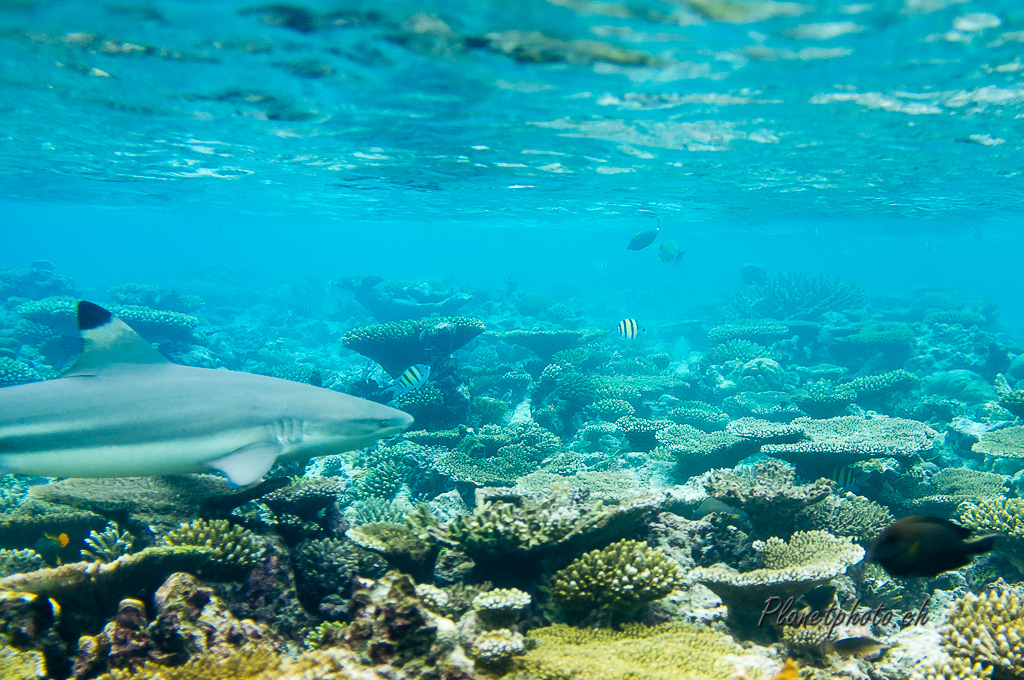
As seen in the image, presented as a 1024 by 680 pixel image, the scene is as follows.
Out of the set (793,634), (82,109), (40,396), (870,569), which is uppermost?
(82,109)

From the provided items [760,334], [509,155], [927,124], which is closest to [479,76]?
[509,155]

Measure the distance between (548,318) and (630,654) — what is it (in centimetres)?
2339

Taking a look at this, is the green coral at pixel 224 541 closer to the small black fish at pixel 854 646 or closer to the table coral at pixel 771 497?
the small black fish at pixel 854 646

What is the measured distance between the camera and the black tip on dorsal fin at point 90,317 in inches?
144

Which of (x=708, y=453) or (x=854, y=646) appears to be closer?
(x=854, y=646)

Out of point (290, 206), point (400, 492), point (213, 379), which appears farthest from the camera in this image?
point (290, 206)

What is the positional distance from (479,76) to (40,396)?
32.8ft

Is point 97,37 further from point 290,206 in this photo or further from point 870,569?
point 290,206

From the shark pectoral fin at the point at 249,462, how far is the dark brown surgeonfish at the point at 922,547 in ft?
13.1

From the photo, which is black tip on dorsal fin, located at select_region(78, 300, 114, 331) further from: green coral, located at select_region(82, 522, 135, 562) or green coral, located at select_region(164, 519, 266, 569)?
green coral, located at select_region(82, 522, 135, 562)

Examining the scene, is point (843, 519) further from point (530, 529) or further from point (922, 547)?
point (530, 529)

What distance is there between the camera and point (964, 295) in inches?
1441

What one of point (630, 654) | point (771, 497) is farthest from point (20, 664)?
point (771, 497)

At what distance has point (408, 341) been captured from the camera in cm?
1262
